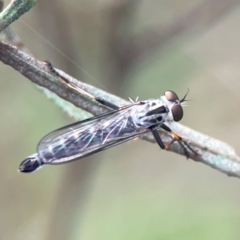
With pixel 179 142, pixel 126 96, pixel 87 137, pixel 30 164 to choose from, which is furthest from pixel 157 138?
pixel 126 96

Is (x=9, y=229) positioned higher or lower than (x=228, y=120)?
lower

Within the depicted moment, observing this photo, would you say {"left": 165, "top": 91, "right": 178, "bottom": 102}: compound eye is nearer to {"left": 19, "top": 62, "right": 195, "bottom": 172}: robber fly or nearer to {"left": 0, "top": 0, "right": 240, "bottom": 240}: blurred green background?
{"left": 19, "top": 62, "right": 195, "bottom": 172}: robber fly

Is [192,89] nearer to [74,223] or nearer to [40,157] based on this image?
[74,223]

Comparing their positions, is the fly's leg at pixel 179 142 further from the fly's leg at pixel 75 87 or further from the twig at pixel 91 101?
the fly's leg at pixel 75 87

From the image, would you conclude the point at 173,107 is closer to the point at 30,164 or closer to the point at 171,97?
the point at 171,97

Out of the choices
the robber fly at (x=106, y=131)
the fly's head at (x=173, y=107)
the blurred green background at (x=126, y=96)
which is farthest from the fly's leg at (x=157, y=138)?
the blurred green background at (x=126, y=96)

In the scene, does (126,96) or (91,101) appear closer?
(91,101)

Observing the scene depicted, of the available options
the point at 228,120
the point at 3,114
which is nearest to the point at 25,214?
the point at 3,114
